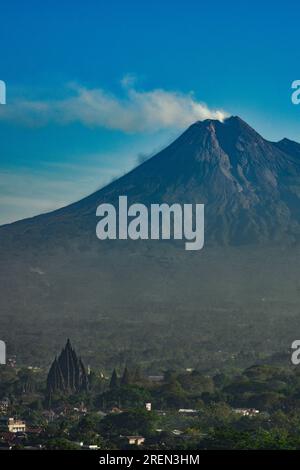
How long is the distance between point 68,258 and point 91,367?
2673 centimetres

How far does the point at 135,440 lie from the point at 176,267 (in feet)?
176

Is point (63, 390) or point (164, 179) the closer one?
point (63, 390)

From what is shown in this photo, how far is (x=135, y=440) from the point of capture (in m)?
39.8

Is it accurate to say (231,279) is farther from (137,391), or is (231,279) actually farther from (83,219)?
(137,391)

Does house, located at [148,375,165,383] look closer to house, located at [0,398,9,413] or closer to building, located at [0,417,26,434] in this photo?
house, located at [0,398,9,413]

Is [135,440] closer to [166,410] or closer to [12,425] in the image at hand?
[12,425]

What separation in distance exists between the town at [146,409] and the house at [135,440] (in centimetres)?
2

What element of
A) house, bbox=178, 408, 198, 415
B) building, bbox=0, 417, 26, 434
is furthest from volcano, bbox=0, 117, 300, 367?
building, bbox=0, 417, 26, 434

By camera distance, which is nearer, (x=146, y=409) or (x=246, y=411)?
(x=146, y=409)

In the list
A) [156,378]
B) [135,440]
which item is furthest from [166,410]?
[156,378]

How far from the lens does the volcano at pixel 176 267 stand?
8131 centimetres

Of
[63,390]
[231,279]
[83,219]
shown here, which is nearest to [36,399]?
[63,390]

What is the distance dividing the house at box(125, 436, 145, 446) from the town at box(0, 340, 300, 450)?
24mm
